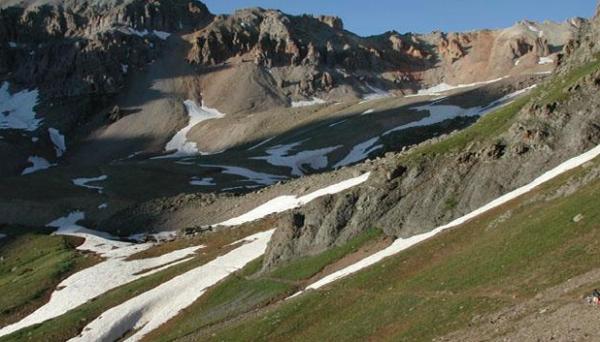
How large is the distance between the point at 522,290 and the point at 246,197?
64111 millimetres

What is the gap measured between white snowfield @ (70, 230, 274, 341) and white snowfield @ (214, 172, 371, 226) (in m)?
19.3

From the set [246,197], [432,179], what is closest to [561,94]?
[432,179]

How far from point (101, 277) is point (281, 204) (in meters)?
22.8

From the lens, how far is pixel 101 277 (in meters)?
65.1

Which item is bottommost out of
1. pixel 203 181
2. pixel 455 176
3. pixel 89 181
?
pixel 203 181

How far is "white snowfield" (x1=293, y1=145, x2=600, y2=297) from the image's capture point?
135 ft

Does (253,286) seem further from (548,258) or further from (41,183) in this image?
(41,183)

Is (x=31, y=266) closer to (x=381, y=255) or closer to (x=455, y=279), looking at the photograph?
(x=381, y=255)

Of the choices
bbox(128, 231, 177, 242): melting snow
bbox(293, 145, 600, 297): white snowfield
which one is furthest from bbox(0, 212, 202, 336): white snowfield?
bbox(293, 145, 600, 297): white snowfield

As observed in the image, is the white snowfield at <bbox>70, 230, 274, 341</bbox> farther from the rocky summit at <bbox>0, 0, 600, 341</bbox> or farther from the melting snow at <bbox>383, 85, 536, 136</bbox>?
the melting snow at <bbox>383, 85, 536, 136</bbox>

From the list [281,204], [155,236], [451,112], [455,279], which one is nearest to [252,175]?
[451,112]

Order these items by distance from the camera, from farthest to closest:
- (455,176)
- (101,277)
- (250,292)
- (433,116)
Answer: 1. (433,116)
2. (101,277)
3. (250,292)
4. (455,176)

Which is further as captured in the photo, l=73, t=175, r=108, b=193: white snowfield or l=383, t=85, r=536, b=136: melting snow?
l=383, t=85, r=536, b=136: melting snow

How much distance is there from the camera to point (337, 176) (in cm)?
8056
